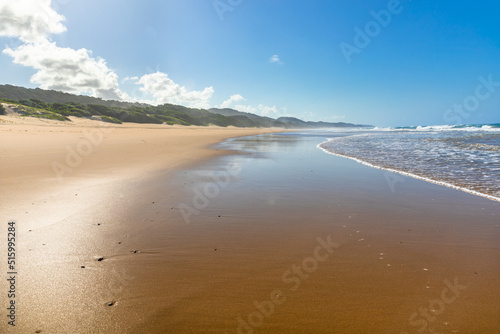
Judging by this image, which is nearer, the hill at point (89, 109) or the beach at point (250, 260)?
the beach at point (250, 260)

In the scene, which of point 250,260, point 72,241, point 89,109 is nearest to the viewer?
point 250,260

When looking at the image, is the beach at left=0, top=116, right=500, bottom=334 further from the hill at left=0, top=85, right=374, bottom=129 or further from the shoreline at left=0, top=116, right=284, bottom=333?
the hill at left=0, top=85, right=374, bottom=129

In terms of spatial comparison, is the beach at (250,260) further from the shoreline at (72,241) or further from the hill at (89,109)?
the hill at (89,109)

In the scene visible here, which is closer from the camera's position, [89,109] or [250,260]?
[250,260]

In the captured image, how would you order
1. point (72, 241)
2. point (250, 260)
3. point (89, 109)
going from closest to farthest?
point (250, 260)
point (72, 241)
point (89, 109)

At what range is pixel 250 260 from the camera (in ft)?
11.9

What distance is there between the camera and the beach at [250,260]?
99.0 inches

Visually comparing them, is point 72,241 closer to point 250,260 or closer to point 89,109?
point 250,260

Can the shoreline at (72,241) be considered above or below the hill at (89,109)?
below

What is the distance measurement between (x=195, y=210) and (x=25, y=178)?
220 inches

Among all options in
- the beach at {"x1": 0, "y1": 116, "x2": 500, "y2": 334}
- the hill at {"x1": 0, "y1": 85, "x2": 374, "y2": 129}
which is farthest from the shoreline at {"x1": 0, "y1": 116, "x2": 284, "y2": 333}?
the hill at {"x1": 0, "y1": 85, "x2": 374, "y2": 129}

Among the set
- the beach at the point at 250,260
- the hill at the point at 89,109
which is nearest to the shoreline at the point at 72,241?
the beach at the point at 250,260

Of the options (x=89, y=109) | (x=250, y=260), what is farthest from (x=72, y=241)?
(x=89, y=109)

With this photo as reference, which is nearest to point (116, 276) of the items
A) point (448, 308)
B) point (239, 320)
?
point (239, 320)
